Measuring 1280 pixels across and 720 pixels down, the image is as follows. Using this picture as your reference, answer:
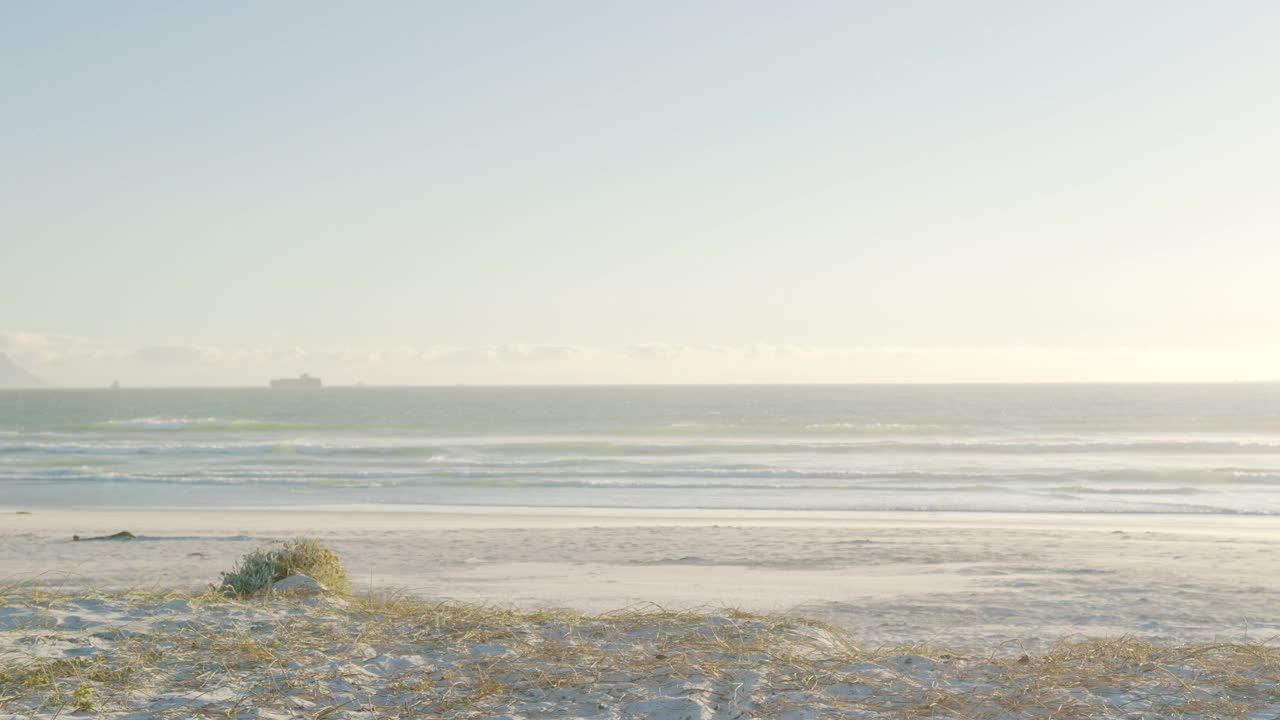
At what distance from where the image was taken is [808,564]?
42.8 ft

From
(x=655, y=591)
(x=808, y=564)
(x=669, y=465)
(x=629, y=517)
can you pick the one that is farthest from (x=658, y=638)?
(x=669, y=465)

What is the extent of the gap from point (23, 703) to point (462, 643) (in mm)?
2209

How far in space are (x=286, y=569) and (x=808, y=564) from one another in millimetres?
7059

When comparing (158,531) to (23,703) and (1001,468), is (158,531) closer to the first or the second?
(23,703)

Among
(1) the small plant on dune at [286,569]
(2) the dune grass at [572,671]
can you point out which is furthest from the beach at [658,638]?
(1) the small plant on dune at [286,569]

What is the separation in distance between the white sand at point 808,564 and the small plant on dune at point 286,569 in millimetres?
1952

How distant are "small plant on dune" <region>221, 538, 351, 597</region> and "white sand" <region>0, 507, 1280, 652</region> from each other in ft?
6.40

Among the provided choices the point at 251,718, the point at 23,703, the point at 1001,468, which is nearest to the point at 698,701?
the point at 251,718

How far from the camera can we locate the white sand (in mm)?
9320

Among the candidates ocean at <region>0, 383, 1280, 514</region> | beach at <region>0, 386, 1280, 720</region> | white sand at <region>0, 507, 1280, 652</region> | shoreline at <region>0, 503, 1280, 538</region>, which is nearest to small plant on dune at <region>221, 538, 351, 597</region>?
beach at <region>0, 386, 1280, 720</region>

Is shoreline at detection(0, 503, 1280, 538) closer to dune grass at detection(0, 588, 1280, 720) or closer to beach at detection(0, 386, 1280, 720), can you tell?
beach at detection(0, 386, 1280, 720)

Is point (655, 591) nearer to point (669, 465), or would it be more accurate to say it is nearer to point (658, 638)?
point (658, 638)

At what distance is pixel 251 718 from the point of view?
4629mm

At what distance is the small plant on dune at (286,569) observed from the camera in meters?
7.92
